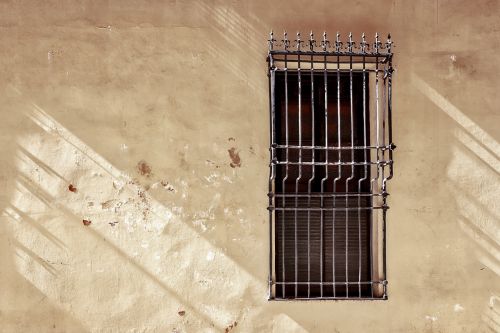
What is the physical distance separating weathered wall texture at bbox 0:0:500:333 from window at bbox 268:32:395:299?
0.13 meters

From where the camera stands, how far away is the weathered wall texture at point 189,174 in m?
3.61

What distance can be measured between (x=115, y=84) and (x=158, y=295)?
1.71m

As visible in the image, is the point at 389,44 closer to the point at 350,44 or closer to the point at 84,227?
the point at 350,44

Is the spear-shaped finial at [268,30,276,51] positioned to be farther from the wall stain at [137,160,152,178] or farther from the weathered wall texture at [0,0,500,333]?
the wall stain at [137,160,152,178]

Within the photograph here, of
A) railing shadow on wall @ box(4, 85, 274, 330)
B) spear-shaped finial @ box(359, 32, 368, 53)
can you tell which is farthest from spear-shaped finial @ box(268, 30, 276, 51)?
railing shadow on wall @ box(4, 85, 274, 330)

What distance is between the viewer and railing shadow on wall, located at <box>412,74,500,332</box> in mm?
3764

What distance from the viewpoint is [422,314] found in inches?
146

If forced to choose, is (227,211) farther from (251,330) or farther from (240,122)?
(251,330)

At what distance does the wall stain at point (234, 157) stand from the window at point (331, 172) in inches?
12.3

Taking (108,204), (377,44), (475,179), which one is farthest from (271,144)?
(475,179)

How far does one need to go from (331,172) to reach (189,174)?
1.19m

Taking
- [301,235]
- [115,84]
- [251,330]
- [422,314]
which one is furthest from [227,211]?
[422,314]

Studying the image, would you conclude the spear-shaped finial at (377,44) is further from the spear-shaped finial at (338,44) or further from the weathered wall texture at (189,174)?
the spear-shaped finial at (338,44)

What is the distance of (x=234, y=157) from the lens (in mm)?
3689
